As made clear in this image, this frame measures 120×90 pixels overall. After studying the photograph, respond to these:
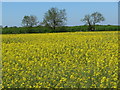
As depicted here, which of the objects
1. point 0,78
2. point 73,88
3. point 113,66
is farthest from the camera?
point 113,66

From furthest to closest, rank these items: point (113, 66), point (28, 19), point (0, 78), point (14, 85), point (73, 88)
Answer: point (28, 19) → point (113, 66) → point (0, 78) → point (14, 85) → point (73, 88)

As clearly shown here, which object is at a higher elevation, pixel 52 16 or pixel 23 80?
pixel 52 16

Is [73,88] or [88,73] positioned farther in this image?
[88,73]

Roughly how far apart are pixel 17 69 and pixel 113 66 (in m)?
3.03

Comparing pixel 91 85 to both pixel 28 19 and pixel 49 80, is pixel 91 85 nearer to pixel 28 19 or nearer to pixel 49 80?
pixel 49 80

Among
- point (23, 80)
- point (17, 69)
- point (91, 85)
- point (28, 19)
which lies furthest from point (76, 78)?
point (28, 19)

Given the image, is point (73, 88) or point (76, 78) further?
point (76, 78)

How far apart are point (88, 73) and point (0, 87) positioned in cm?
253

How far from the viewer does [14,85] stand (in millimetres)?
6945

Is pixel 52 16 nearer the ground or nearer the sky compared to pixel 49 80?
nearer the sky

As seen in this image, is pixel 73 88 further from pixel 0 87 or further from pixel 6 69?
pixel 6 69

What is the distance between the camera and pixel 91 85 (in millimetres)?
6688

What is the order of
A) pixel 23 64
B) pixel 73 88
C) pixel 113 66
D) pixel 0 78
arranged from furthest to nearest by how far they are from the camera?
pixel 23 64, pixel 113 66, pixel 0 78, pixel 73 88

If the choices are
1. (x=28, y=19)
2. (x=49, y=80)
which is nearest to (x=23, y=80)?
(x=49, y=80)
